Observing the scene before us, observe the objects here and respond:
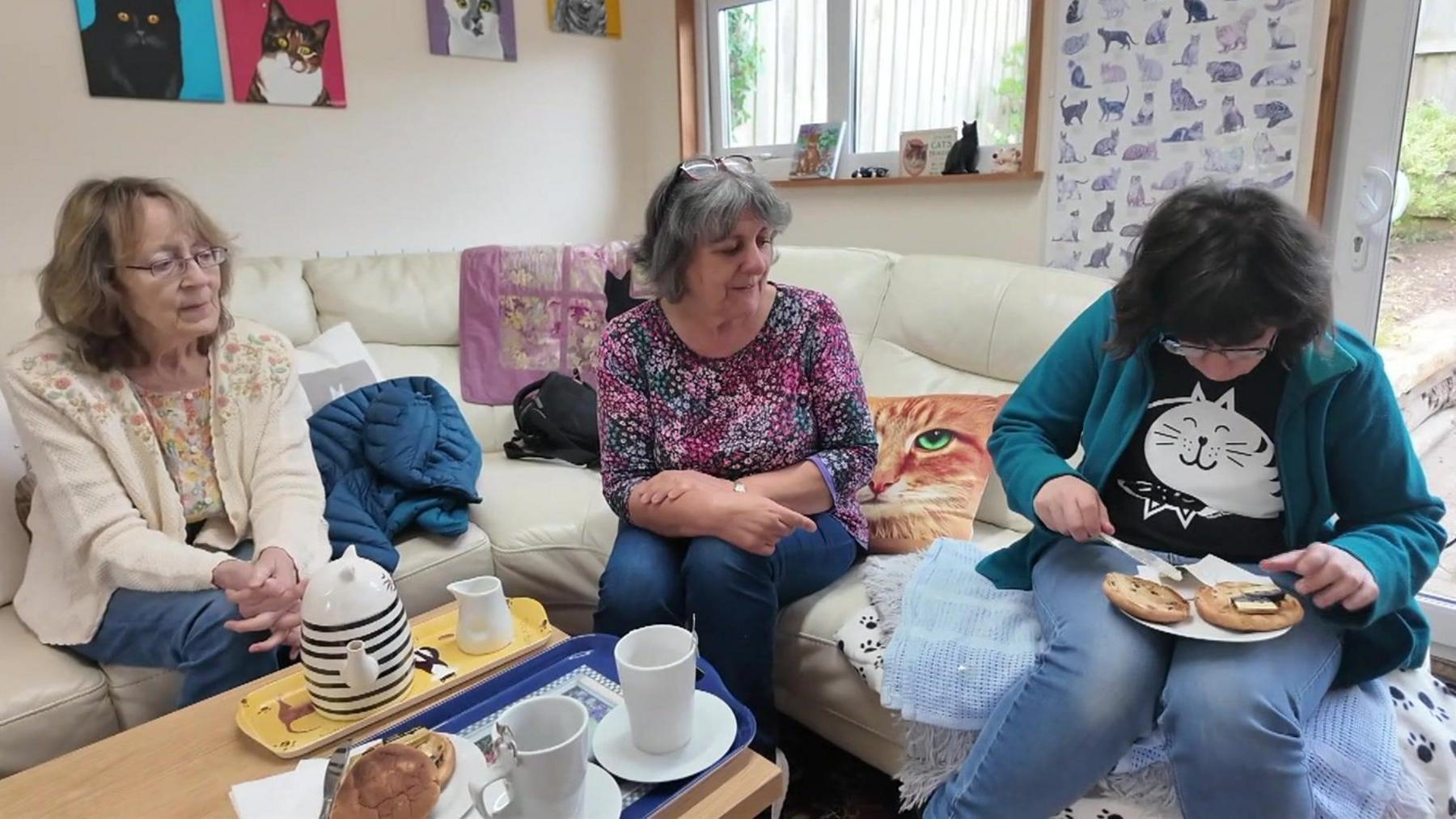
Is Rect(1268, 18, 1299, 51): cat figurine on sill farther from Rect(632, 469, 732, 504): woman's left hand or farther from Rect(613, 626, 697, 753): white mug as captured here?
Rect(613, 626, 697, 753): white mug

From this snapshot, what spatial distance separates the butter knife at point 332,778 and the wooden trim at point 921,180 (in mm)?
2009

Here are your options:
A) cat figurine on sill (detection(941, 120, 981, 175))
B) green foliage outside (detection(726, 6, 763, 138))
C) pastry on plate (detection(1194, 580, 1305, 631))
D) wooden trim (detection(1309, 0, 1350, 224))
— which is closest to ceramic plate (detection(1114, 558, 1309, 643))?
pastry on plate (detection(1194, 580, 1305, 631))

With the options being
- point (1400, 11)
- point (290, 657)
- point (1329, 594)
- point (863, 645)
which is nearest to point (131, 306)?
point (290, 657)

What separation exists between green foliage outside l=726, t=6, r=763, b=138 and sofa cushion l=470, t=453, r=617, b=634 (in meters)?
1.82

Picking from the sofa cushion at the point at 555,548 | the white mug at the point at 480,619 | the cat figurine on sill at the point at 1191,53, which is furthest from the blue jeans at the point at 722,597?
the cat figurine on sill at the point at 1191,53

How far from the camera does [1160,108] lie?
1.99 m

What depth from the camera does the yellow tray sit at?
39.1 inches

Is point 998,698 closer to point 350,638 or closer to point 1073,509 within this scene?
point 1073,509

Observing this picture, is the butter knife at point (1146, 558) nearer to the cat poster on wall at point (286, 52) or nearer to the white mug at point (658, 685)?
the white mug at point (658, 685)

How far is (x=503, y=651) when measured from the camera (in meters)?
1.16

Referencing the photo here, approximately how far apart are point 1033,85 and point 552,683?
1893mm

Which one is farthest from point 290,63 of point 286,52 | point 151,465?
point 151,465

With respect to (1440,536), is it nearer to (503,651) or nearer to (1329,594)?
(1329,594)

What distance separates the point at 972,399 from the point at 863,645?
0.67 m
